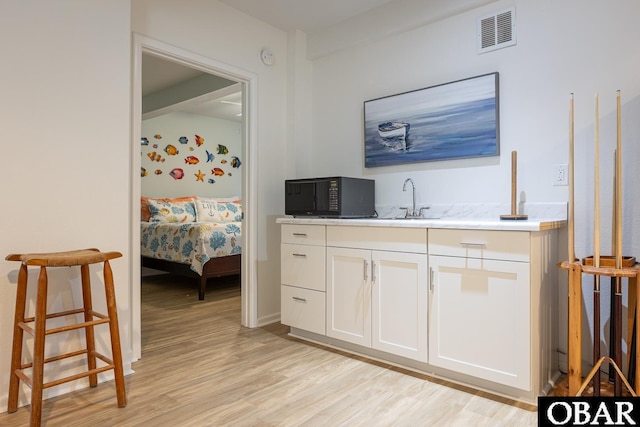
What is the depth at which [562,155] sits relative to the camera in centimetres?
222

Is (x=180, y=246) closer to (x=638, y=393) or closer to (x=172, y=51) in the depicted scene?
(x=172, y=51)

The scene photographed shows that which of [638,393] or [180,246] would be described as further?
[180,246]

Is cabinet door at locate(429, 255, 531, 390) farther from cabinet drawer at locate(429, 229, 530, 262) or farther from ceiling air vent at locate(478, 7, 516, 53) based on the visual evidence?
ceiling air vent at locate(478, 7, 516, 53)

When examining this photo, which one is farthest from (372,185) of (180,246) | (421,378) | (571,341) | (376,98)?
(180,246)

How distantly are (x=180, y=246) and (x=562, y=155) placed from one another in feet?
12.0

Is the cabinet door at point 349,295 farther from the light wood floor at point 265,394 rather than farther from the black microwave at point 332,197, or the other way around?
the black microwave at point 332,197

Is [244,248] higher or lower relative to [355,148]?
lower

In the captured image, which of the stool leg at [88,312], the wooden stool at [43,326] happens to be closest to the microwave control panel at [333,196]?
the wooden stool at [43,326]

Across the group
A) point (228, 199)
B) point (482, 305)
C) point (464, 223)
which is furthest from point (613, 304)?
point (228, 199)

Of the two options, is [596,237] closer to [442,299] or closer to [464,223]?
[464,223]

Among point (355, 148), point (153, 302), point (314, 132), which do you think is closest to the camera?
point (355, 148)

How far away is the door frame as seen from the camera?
244cm

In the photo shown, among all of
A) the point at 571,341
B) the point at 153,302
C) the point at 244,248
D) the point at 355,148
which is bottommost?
the point at 153,302

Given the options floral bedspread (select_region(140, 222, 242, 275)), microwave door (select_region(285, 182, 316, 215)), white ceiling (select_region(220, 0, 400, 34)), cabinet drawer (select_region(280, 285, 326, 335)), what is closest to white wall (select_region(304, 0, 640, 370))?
white ceiling (select_region(220, 0, 400, 34))
